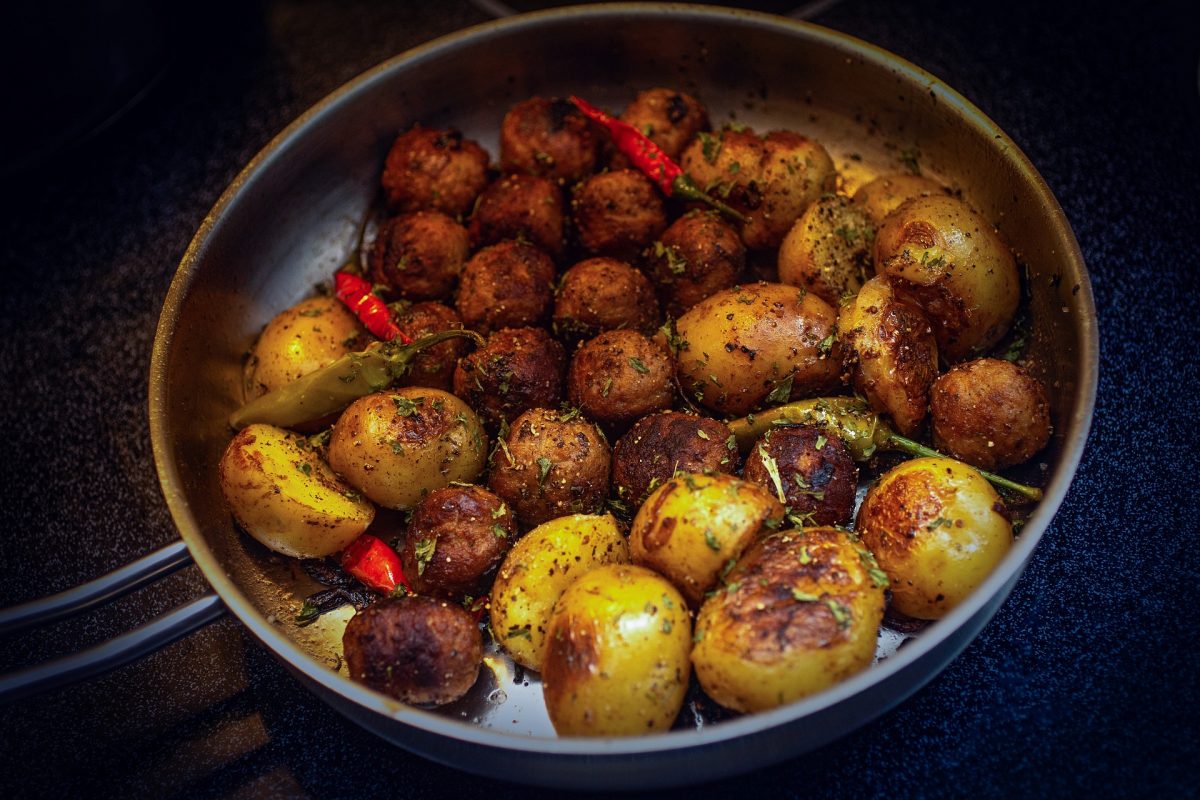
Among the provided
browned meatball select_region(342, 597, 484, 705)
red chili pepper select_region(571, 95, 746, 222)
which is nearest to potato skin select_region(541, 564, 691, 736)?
browned meatball select_region(342, 597, 484, 705)

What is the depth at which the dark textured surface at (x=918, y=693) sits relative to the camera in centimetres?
169

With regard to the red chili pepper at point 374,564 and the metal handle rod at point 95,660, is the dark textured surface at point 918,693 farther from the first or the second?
the metal handle rod at point 95,660

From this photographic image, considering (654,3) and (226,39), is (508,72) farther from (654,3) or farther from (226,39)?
(226,39)

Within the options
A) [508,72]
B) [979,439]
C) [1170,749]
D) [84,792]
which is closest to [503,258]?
[508,72]

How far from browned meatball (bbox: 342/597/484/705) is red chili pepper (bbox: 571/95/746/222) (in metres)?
1.02

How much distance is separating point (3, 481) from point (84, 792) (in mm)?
811

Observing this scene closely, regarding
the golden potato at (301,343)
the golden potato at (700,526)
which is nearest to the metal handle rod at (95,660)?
the golden potato at (301,343)

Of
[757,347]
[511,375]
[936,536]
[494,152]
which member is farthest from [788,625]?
[494,152]

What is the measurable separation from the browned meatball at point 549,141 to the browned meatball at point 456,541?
789 mm

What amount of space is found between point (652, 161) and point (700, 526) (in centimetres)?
95

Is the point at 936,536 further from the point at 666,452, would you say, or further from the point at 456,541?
the point at 456,541

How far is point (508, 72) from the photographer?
2367 mm

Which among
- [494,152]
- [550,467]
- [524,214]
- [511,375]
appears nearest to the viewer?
[550,467]

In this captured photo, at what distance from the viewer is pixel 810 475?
5.48 ft
